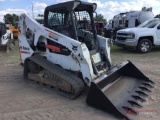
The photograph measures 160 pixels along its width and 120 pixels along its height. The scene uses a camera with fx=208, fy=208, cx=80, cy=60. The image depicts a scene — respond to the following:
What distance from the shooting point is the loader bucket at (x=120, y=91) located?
3961 mm

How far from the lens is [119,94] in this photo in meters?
4.62

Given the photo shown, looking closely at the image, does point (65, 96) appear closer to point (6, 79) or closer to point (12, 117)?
point (12, 117)

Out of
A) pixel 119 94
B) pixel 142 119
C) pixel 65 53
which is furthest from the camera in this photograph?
pixel 65 53

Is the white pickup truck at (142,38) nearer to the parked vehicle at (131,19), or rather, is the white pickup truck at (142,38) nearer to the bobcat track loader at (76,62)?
the bobcat track loader at (76,62)

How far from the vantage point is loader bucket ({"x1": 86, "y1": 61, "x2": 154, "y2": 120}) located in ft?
13.0

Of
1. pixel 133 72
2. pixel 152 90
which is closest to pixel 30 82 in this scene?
pixel 133 72

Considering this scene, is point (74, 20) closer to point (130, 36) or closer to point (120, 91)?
point (120, 91)

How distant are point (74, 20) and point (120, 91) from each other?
6.66ft

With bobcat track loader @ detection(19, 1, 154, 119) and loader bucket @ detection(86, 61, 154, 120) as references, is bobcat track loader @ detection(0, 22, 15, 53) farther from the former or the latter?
loader bucket @ detection(86, 61, 154, 120)

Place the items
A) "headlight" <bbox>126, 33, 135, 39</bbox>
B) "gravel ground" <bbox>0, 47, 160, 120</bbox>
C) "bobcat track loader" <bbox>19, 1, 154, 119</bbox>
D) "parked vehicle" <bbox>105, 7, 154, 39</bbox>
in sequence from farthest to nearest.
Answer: "parked vehicle" <bbox>105, 7, 154, 39</bbox> → "headlight" <bbox>126, 33, 135, 39</bbox> → "bobcat track loader" <bbox>19, 1, 154, 119</bbox> → "gravel ground" <bbox>0, 47, 160, 120</bbox>

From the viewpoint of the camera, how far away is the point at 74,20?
16.7ft

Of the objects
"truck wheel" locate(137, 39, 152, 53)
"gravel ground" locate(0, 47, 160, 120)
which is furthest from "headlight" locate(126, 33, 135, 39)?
"gravel ground" locate(0, 47, 160, 120)

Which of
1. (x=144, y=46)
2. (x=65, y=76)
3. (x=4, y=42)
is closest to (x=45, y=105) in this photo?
(x=65, y=76)

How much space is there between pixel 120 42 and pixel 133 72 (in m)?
6.15
